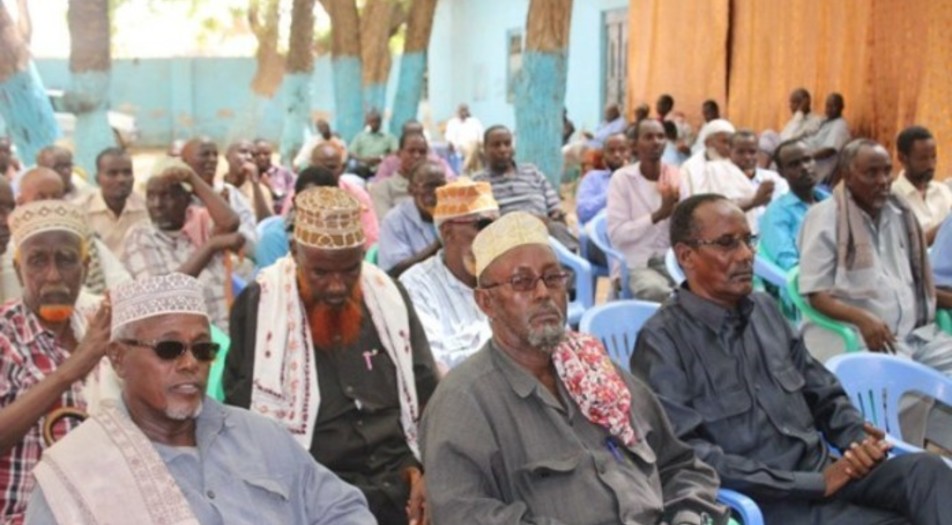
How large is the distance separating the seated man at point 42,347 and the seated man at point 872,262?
288cm

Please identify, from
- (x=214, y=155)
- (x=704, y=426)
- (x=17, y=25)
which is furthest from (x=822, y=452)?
(x=17, y=25)

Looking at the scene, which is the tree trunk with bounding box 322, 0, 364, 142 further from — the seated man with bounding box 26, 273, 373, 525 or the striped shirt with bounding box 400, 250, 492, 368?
the seated man with bounding box 26, 273, 373, 525

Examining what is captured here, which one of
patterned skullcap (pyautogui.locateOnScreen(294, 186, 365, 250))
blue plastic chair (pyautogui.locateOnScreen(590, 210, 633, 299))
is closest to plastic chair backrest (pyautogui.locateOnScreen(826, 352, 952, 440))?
patterned skullcap (pyautogui.locateOnScreen(294, 186, 365, 250))

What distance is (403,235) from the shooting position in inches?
244

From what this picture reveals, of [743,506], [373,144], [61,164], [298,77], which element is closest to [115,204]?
[61,164]

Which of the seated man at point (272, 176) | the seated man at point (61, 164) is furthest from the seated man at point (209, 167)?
the seated man at point (272, 176)

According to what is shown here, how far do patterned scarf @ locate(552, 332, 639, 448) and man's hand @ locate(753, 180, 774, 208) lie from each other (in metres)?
4.58

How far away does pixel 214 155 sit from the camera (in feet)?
22.9

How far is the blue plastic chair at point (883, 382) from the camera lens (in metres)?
3.96

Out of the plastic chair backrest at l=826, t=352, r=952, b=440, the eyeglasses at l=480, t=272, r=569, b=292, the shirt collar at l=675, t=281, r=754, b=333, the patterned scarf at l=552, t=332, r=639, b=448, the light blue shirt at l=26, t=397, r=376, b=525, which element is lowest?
the plastic chair backrest at l=826, t=352, r=952, b=440

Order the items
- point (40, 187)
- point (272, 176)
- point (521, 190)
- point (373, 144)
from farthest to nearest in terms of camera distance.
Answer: point (373, 144), point (272, 176), point (521, 190), point (40, 187)

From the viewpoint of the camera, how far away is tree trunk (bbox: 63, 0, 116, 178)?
997 centimetres

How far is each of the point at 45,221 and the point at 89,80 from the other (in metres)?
7.16

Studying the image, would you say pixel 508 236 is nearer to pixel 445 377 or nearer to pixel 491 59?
pixel 445 377
